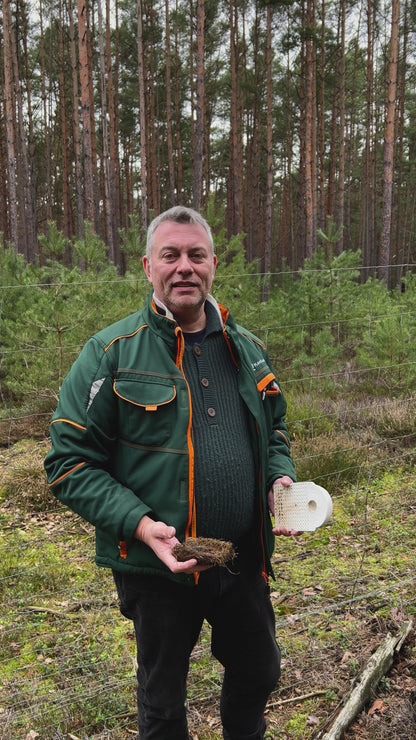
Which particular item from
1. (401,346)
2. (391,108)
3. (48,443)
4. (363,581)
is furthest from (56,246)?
(391,108)

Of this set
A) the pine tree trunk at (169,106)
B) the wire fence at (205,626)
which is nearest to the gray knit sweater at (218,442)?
the wire fence at (205,626)

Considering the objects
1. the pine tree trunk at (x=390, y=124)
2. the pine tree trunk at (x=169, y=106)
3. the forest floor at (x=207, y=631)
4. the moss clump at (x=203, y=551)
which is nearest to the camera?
the moss clump at (x=203, y=551)

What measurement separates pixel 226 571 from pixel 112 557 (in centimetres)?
38

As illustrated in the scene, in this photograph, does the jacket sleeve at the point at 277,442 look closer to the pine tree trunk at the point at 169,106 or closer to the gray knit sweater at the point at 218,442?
the gray knit sweater at the point at 218,442

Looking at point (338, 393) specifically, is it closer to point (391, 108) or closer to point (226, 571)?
point (226, 571)

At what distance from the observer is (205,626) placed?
3.18 meters

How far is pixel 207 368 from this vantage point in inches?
71.0

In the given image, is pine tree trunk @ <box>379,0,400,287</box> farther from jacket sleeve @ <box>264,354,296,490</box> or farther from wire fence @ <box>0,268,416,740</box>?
jacket sleeve @ <box>264,354,296,490</box>

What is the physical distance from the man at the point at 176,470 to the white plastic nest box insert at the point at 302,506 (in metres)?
0.04

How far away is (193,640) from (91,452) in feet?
2.47

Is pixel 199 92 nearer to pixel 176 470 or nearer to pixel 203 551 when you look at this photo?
pixel 176 470

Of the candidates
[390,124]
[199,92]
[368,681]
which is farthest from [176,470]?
[390,124]

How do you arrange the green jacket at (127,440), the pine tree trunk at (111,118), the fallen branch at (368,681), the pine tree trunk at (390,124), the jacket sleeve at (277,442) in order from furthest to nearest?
the pine tree trunk at (111,118), the pine tree trunk at (390,124), the fallen branch at (368,681), the jacket sleeve at (277,442), the green jacket at (127,440)

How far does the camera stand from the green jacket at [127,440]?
63.1 inches
